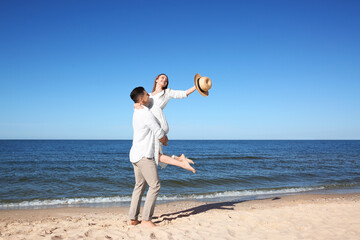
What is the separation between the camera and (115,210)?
21.1ft

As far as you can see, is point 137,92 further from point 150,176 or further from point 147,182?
point 147,182

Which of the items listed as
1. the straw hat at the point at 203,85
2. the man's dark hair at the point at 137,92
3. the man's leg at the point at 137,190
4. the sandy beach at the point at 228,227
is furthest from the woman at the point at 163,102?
the sandy beach at the point at 228,227

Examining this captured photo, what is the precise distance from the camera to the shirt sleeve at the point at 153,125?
3.48 m

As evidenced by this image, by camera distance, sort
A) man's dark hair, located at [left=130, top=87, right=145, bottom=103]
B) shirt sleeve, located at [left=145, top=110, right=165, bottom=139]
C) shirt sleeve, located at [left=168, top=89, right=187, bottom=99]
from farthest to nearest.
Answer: shirt sleeve, located at [left=168, top=89, right=187, bottom=99] → man's dark hair, located at [left=130, top=87, right=145, bottom=103] → shirt sleeve, located at [left=145, top=110, right=165, bottom=139]

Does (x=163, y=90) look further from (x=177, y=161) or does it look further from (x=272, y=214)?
(x=272, y=214)

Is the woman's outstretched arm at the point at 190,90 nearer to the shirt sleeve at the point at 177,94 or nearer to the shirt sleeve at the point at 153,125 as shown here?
the shirt sleeve at the point at 177,94

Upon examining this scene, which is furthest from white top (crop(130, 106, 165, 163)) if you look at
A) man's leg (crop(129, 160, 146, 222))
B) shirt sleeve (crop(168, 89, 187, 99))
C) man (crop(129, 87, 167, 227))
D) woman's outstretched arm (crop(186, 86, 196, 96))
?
woman's outstretched arm (crop(186, 86, 196, 96))

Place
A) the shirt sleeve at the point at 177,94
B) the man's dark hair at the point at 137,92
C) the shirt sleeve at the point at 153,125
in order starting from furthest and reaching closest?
the shirt sleeve at the point at 177,94 → the man's dark hair at the point at 137,92 → the shirt sleeve at the point at 153,125

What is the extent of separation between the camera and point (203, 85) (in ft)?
12.4

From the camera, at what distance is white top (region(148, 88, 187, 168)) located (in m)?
3.81

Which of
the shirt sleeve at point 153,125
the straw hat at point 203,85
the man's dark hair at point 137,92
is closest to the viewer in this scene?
the shirt sleeve at point 153,125

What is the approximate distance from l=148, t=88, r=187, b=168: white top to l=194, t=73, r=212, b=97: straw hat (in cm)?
25

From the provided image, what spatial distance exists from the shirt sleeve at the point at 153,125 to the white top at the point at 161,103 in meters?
0.26

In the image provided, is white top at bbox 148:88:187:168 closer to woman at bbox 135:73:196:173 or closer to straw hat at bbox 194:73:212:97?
woman at bbox 135:73:196:173
